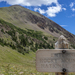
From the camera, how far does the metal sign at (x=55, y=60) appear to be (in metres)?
3.23

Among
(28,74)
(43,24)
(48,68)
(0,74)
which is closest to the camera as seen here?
(48,68)

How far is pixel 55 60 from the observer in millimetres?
3266

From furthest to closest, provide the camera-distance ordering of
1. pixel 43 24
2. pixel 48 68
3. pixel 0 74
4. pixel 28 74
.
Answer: pixel 43 24 < pixel 28 74 < pixel 0 74 < pixel 48 68

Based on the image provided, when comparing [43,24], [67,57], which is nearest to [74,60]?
[67,57]

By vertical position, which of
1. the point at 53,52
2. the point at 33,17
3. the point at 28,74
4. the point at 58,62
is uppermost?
the point at 33,17

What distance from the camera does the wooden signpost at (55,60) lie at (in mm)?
3230

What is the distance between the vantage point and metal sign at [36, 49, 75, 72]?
3229 mm

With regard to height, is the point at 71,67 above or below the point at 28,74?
above

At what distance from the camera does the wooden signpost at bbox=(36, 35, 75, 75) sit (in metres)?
3.23

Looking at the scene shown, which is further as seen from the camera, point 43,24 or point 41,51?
point 43,24

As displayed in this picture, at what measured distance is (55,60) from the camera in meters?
3.27

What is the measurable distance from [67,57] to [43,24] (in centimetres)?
9950

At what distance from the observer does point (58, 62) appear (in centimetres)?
326

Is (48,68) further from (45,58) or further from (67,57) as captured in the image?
(67,57)
